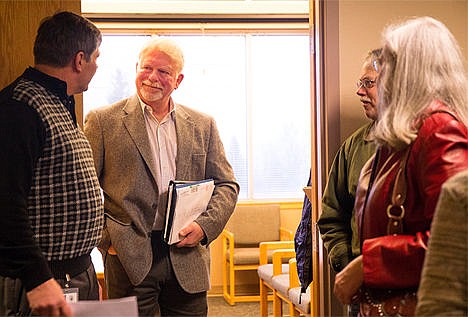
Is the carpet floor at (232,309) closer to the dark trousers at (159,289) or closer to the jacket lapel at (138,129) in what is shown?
the dark trousers at (159,289)

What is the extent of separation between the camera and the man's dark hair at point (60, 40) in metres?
2.20

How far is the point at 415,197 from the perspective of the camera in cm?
172

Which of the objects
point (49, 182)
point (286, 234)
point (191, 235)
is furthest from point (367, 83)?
point (286, 234)

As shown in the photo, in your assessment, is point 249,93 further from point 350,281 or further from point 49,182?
point 350,281

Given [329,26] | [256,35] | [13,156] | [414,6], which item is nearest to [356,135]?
[329,26]

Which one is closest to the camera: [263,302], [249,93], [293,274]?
[293,274]

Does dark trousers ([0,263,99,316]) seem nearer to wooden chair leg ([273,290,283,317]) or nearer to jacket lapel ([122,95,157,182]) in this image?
jacket lapel ([122,95,157,182])

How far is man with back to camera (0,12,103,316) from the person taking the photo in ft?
6.20

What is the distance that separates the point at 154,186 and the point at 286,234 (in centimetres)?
423

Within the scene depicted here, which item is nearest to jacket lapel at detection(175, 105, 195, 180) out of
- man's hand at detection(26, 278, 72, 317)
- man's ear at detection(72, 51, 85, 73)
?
man's ear at detection(72, 51, 85, 73)

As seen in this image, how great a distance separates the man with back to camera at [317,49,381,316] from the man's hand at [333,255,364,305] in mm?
743

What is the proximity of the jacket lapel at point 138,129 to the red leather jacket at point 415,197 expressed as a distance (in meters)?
1.23

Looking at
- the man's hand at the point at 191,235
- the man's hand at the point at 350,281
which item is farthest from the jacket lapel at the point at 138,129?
the man's hand at the point at 350,281

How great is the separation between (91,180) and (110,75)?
5.15 m
